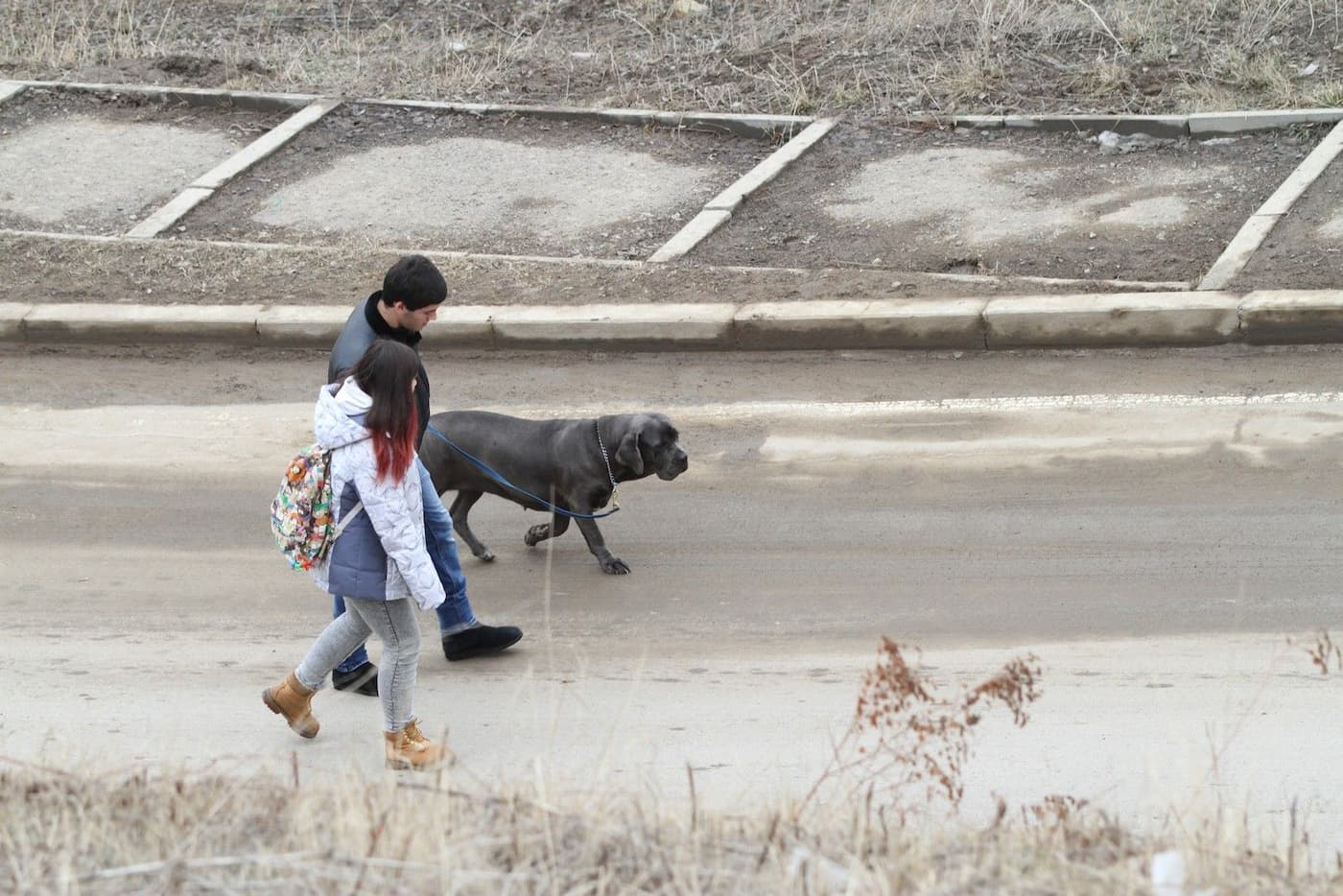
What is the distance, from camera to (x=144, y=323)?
10.3 meters

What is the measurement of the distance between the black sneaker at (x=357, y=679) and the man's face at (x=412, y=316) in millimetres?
1361

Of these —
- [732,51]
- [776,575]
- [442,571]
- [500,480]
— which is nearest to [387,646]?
[442,571]

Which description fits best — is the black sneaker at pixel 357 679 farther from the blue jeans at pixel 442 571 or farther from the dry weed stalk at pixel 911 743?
the dry weed stalk at pixel 911 743

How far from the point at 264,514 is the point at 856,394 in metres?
3.03

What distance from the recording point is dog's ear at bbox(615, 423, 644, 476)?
7254mm

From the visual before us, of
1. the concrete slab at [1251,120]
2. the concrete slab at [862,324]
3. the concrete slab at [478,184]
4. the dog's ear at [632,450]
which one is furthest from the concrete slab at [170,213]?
the concrete slab at [1251,120]

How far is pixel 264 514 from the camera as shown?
27.1 feet

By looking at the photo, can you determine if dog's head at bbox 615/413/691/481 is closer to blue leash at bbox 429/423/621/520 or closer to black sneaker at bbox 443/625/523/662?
blue leash at bbox 429/423/621/520

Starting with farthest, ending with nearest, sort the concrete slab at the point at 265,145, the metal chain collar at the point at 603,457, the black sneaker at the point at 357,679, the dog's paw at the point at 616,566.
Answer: the concrete slab at the point at 265,145 → the dog's paw at the point at 616,566 → the metal chain collar at the point at 603,457 → the black sneaker at the point at 357,679

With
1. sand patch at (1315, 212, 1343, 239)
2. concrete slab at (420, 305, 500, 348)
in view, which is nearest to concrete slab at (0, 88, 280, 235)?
concrete slab at (420, 305, 500, 348)

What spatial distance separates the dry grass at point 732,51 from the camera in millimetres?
12734

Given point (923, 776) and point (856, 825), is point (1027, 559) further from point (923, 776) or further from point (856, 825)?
point (856, 825)

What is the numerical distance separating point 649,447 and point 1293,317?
12.4ft

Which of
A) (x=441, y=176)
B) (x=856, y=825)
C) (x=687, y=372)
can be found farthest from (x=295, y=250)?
(x=856, y=825)
